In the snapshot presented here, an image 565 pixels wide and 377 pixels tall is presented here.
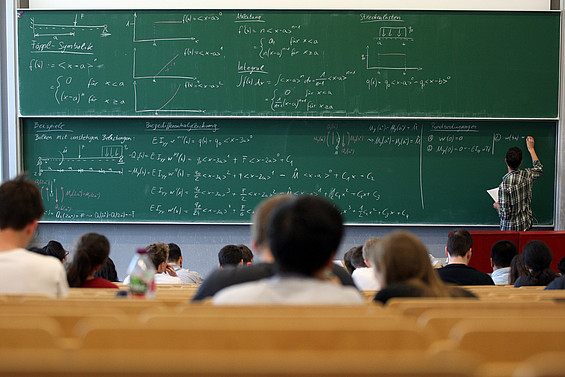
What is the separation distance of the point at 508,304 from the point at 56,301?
1.38 m

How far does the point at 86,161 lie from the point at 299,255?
18.2 feet

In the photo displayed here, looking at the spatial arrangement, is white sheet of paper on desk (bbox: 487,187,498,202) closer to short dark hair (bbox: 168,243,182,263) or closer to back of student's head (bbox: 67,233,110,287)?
short dark hair (bbox: 168,243,182,263)

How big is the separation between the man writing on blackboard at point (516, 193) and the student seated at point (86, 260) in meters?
4.50

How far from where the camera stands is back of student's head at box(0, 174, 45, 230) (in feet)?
8.48

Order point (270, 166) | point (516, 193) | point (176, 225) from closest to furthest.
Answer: point (516, 193) < point (270, 166) < point (176, 225)

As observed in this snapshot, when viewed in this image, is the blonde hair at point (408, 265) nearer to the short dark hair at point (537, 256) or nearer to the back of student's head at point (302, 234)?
the back of student's head at point (302, 234)

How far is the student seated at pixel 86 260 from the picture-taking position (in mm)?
3291

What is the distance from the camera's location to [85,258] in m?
3.29

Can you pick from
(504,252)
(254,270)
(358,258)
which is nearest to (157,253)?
(358,258)

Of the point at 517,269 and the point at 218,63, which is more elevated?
the point at 218,63

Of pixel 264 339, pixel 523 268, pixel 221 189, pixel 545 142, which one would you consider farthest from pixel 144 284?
pixel 545 142

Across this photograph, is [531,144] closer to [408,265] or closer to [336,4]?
[336,4]

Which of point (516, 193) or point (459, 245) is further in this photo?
point (516, 193)

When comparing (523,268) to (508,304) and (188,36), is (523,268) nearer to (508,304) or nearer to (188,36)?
(508,304)
